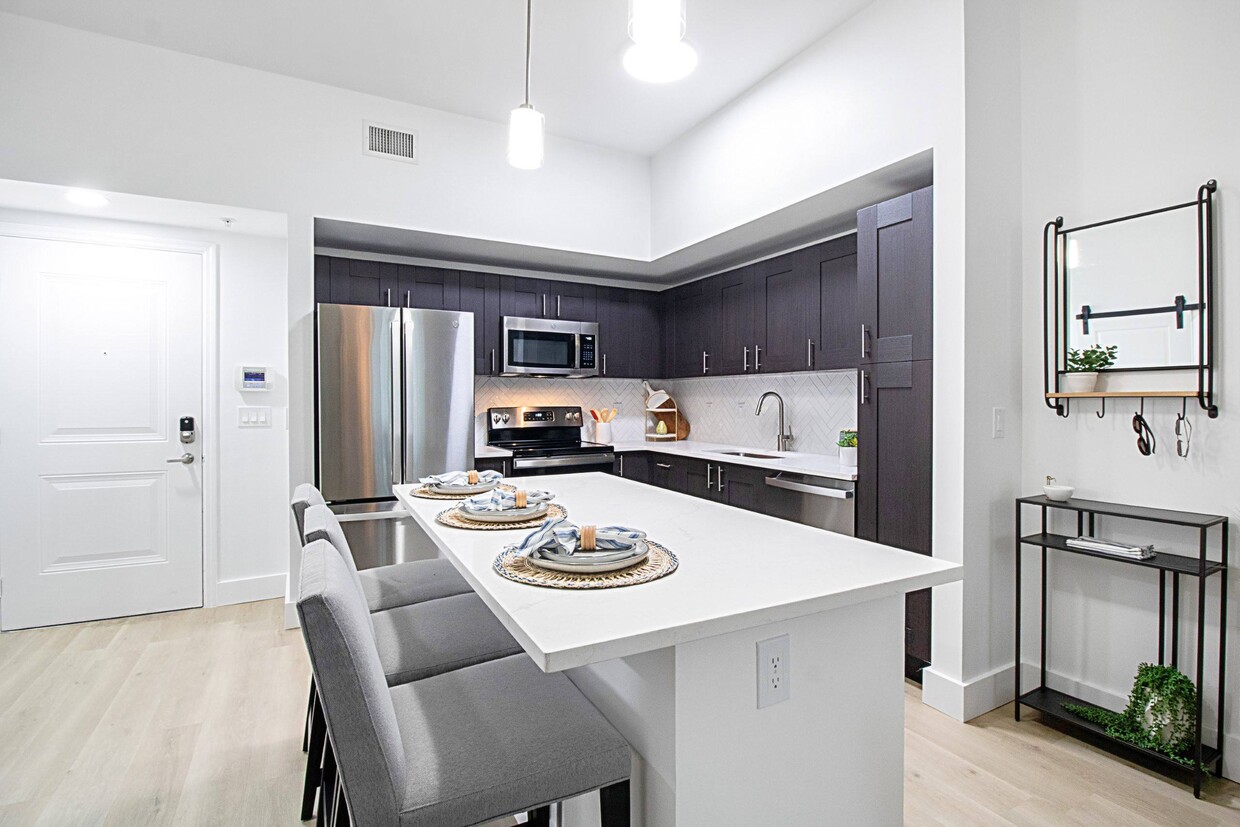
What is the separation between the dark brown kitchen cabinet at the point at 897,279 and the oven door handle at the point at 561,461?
1985 mm

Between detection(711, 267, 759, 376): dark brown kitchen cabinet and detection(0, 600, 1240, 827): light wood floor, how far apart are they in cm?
219

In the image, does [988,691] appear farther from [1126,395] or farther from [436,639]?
[436,639]

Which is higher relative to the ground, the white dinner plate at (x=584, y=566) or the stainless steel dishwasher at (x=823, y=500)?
the white dinner plate at (x=584, y=566)

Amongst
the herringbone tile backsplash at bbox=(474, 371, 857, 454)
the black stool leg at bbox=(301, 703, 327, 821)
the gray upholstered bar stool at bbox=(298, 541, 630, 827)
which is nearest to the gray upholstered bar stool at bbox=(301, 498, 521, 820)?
the black stool leg at bbox=(301, 703, 327, 821)

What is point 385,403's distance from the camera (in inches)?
136

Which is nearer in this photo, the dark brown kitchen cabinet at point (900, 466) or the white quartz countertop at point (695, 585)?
the white quartz countertop at point (695, 585)

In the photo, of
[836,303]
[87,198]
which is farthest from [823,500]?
[87,198]

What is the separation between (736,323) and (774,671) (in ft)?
10.5

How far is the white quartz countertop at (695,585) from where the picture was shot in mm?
962

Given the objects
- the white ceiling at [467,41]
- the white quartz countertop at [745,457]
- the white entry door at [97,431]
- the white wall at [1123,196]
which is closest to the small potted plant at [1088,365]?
the white wall at [1123,196]

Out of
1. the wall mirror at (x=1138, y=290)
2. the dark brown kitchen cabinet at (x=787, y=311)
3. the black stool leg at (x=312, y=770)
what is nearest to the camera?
the black stool leg at (x=312, y=770)

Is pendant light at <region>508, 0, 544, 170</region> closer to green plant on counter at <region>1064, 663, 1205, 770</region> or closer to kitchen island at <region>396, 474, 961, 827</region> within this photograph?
kitchen island at <region>396, 474, 961, 827</region>

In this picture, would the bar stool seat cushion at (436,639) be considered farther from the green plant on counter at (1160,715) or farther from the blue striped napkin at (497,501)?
the green plant on counter at (1160,715)

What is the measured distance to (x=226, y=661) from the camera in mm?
2977
